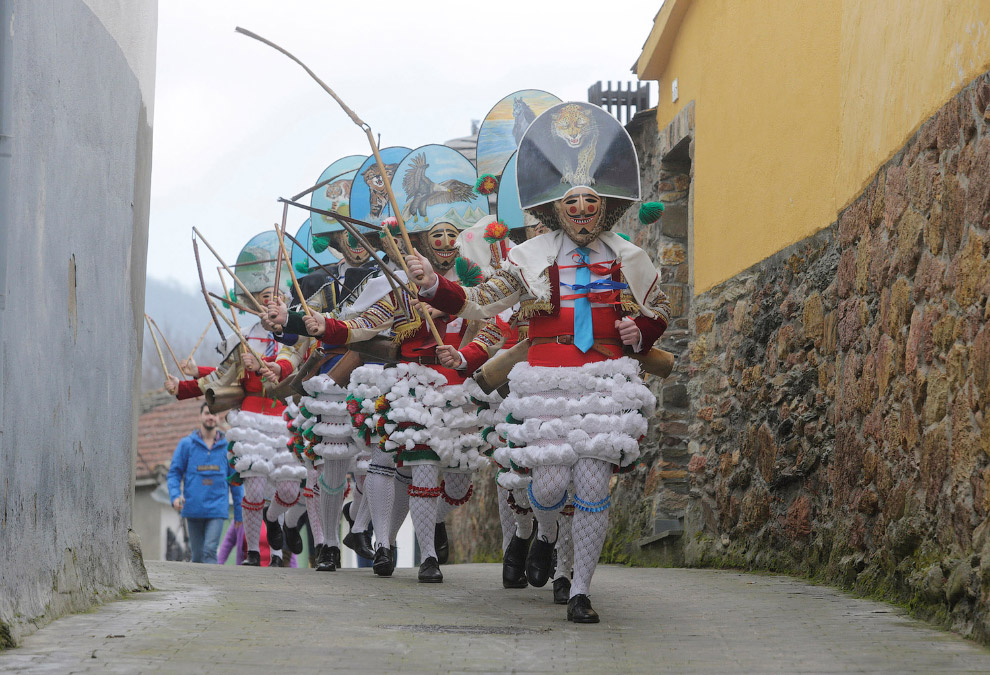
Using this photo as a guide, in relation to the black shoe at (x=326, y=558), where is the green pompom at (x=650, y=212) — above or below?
above

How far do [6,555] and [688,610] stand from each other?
3085mm

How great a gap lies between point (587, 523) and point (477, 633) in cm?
76

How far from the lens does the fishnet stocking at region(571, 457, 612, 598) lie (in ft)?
18.4

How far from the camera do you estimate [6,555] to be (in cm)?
438

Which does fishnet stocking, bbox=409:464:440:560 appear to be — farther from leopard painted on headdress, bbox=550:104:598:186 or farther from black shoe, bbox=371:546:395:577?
leopard painted on headdress, bbox=550:104:598:186

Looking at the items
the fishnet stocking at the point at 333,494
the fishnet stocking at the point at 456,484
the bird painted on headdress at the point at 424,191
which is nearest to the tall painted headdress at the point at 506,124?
the bird painted on headdress at the point at 424,191

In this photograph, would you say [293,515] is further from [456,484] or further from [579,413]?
[579,413]

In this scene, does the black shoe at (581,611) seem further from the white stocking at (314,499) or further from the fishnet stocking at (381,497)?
the white stocking at (314,499)

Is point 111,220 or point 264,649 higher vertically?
point 111,220

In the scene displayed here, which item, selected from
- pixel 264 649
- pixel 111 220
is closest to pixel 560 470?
pixel 264 649

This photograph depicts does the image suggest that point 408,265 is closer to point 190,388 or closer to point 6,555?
point 6,555

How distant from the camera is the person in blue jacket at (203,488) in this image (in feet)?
41.9

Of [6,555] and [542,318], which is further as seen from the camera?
[542,318]

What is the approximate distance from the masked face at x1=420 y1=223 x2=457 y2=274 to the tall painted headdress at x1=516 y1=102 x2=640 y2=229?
1762 mm
